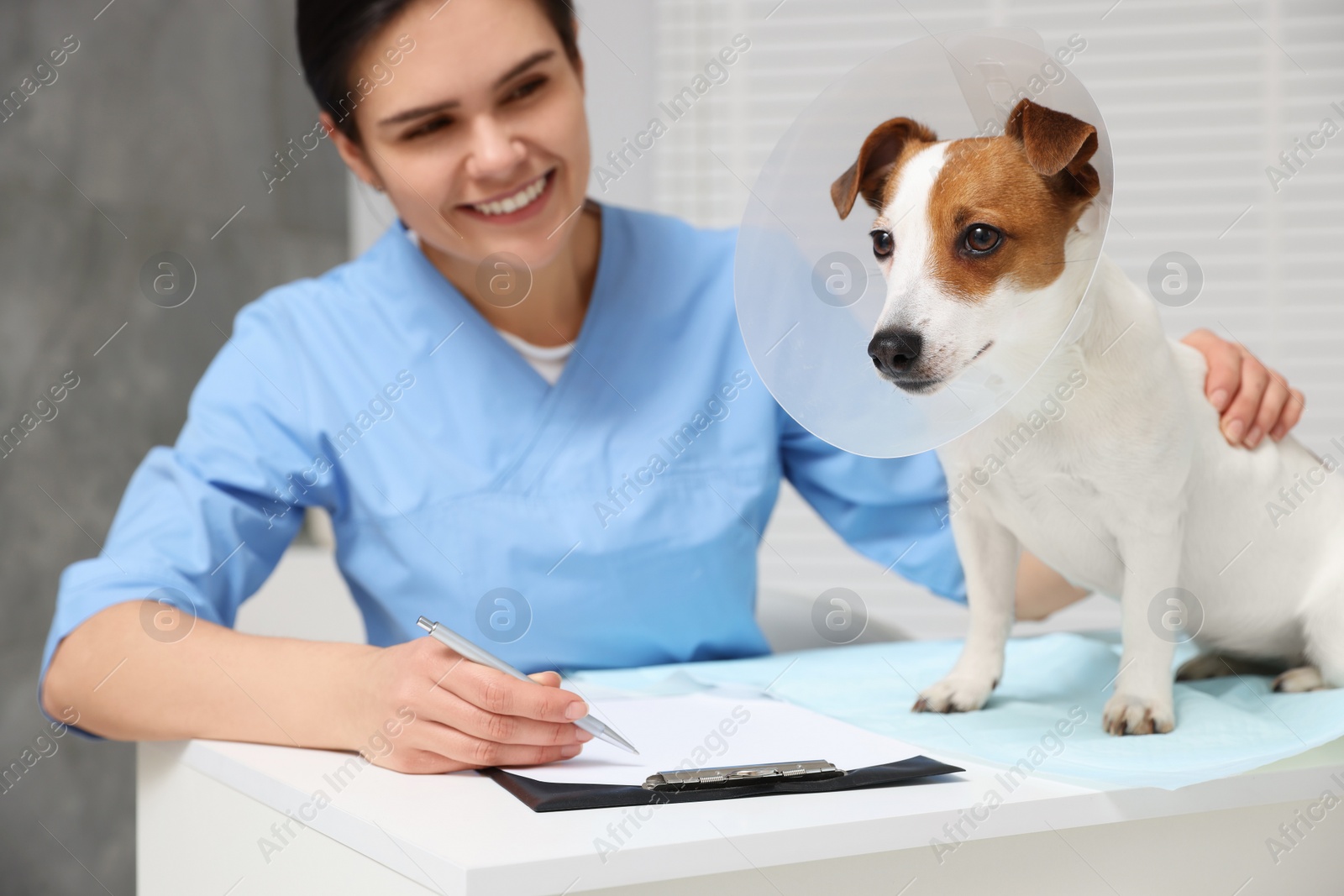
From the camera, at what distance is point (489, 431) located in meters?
1.04

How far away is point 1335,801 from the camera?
672 mm

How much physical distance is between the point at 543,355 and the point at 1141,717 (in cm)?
66

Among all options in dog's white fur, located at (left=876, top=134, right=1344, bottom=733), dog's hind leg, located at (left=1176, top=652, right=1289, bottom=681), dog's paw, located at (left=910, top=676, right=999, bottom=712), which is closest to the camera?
dog's white fur, located at (left=876, top=134, right=1344, bottom=733)

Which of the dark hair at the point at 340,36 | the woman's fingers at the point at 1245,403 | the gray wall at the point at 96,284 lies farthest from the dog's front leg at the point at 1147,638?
the gray wall at the point at 96,284

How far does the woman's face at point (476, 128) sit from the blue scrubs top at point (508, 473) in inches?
4.5

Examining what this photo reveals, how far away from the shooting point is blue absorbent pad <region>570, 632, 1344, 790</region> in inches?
25.1

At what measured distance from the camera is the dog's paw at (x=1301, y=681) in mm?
794

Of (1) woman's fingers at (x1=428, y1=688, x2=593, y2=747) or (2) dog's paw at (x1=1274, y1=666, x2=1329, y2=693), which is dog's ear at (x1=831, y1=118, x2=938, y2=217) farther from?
(2) dog's paw at (x1=1274, y1=666, x2=1329, y2=693)

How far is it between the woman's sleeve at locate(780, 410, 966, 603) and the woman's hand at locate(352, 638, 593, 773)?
50 cm

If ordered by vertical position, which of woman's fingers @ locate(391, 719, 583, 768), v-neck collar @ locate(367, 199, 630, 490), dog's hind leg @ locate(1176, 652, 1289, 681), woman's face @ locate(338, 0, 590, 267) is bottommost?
woman's fingers @ locate(391, 719, 583, 768)

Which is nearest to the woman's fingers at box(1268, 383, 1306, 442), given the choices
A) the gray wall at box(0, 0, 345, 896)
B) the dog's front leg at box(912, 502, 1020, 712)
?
the dog's front leg at box(912, 502, 1020, 712)

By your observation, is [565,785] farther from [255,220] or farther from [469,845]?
[255,220]

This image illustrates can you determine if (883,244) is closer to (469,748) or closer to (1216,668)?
(469,748)

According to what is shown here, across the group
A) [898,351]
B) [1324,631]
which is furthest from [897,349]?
[1324,631]
